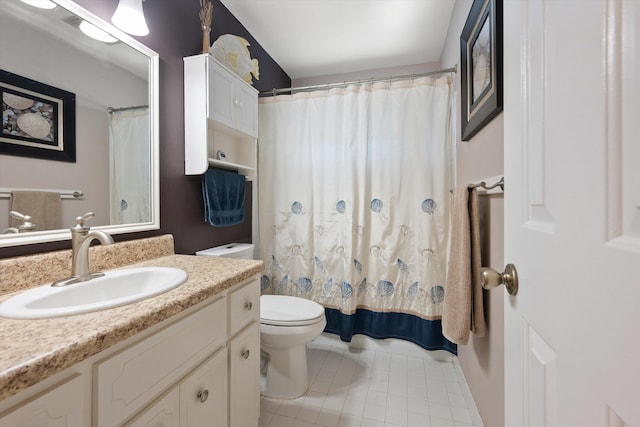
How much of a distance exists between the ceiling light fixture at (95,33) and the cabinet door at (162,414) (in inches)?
50.6

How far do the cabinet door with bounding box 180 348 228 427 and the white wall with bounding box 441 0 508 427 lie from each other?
101 centimetres

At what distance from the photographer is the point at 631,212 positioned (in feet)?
0.94

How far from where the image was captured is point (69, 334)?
0.53 meters

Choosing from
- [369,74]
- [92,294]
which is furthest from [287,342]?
[369,74]

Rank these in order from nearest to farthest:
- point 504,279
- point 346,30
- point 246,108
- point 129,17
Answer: point 504,279
point 129,17
point 246,108
point 346,30

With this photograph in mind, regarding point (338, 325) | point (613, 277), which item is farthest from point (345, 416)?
point (613, 277)

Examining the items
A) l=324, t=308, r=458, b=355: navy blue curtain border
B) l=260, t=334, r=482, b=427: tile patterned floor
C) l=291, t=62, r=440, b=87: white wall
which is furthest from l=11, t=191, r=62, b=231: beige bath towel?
l=291, t=62, r=440, b=87: white wall

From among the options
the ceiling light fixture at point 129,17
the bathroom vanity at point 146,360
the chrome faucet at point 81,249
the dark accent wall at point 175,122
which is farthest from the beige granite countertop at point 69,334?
the ceiling light fixture at point 129,17

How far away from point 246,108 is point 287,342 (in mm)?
1417

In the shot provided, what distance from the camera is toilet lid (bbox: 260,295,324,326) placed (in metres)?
1.47

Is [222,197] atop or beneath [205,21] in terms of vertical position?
beneath

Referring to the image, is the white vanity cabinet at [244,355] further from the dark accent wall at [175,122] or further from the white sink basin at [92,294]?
the dark accent wall at [175,122]

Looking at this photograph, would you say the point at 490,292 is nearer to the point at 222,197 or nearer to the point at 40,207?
the point at 222,197

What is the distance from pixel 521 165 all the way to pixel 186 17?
1744 millimetres
